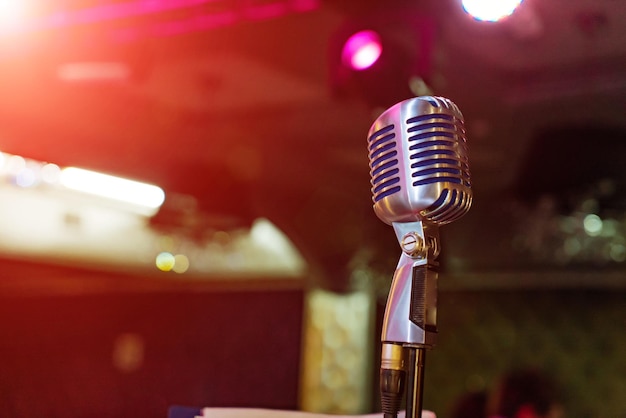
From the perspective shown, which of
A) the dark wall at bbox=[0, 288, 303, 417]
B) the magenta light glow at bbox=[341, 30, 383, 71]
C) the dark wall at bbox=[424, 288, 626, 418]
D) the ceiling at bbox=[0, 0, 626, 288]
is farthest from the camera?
the dark wall at bbox=[0, 288, 303, 417]

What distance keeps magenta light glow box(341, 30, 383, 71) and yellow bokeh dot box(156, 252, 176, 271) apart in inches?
81.8

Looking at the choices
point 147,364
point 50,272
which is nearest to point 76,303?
point 50,272

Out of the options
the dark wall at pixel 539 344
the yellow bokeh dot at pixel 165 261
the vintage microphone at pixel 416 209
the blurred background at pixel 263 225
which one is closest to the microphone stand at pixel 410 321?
the vintage microphone at pixel 416 209

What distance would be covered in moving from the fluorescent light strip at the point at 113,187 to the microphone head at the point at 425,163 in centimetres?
312

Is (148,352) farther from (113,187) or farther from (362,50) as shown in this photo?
(362,50)

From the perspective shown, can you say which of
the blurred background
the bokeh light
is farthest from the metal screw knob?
the blurred background

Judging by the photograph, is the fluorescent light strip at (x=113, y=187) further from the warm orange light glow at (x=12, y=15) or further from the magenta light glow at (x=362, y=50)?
the magenta light glow at (x=362, y=50)

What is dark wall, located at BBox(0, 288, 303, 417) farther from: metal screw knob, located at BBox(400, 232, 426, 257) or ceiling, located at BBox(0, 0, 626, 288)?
metal screw knob, located at BBox(400, 232, 426, 257)

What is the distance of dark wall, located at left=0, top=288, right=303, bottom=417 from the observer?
11.6ft

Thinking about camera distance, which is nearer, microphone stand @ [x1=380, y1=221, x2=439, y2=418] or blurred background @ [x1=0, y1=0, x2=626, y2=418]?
microphone stand @ [x1=380, y1=221, x2=439, y2=418]

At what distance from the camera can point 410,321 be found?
0.76 m

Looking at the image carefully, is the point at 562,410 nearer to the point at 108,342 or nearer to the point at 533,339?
the point at 533,339

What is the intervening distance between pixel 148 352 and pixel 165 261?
52 cm

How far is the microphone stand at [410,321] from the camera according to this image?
754 millimetres
